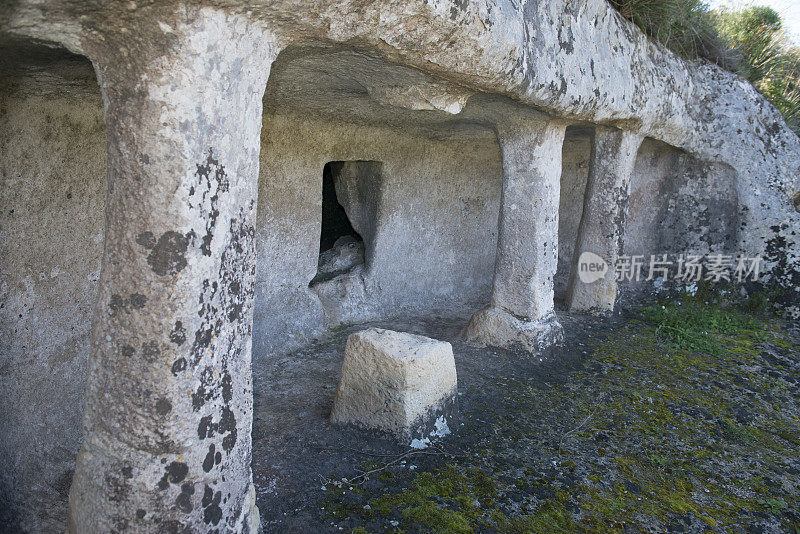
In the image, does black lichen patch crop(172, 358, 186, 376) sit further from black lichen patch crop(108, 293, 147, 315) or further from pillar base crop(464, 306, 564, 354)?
pillar base crop(464, 306, 564, 354)

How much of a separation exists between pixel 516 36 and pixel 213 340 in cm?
214

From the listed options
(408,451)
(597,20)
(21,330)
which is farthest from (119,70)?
(597,20)

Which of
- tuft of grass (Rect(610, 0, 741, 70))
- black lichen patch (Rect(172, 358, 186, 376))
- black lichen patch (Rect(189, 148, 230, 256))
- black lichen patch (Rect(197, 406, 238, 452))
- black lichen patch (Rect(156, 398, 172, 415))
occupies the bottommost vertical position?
black lichen patch (Rect(197, 406, 238, 452))

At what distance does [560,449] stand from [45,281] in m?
2.81

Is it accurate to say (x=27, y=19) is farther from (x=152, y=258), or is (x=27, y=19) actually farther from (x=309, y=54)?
(x=309, y=54)

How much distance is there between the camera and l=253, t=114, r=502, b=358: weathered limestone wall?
4.27 meters

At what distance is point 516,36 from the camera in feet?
9.83

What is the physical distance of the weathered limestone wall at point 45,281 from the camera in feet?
9.37

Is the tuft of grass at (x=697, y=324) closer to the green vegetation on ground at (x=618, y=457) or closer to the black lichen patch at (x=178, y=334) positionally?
the green vegetation on ground at (x=618, y=457)

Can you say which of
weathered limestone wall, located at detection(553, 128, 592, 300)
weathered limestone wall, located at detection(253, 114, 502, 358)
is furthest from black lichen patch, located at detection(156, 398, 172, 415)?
weathered limestone wall, located at detection(553, 128, 592, 300)

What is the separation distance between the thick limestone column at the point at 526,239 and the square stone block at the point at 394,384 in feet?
4.52

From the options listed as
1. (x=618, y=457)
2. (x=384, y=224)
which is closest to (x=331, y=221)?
(x=384, y=224)

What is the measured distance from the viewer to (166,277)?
1823 mm

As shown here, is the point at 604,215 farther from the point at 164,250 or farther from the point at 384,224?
the point at 164,250
